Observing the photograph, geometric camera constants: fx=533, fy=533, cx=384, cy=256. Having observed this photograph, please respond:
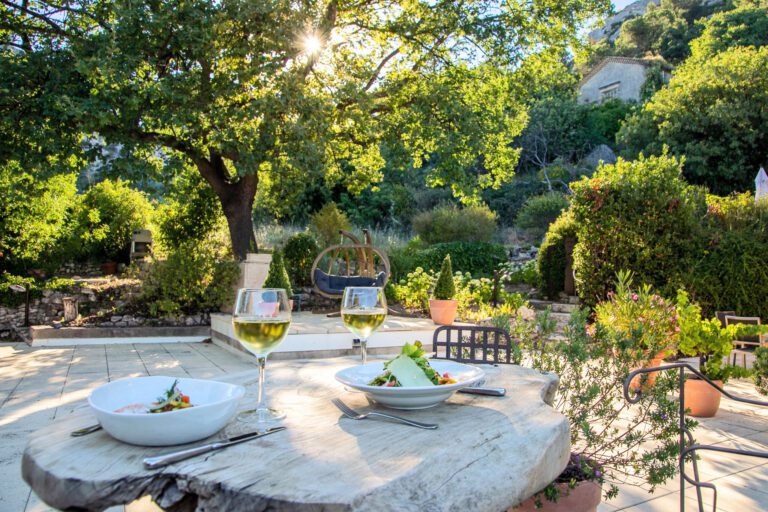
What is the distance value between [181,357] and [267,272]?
2.06 m

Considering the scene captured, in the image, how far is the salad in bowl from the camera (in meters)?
1.21

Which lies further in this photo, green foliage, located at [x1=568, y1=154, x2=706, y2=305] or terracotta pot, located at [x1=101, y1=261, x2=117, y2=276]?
terracotta pot, located at [x1=101, y1=261, x2=117, y2=276]

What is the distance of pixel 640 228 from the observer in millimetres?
6637

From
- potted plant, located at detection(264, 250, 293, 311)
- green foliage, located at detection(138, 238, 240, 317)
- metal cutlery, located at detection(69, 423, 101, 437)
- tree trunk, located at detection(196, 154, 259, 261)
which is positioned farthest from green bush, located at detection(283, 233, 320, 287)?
metal cutlery, located at detection(69, 423, 101, 437)

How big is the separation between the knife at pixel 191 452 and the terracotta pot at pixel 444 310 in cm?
596

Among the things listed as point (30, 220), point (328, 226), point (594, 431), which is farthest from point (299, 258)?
point (594, 431)

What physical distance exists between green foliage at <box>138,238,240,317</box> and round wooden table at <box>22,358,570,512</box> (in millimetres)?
7002

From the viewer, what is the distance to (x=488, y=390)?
141 centimetres

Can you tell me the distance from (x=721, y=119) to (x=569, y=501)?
1655 centimetres

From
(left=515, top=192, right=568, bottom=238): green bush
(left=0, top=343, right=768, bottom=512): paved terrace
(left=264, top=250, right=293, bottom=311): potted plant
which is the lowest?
(left=0, top=343, right=768, bottom=512): paved terrace

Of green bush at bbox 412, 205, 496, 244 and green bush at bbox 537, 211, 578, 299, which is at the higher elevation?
green bush at bbox 412, 205, 496, 244

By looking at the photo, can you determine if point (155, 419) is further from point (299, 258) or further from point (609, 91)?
point (609, 91)

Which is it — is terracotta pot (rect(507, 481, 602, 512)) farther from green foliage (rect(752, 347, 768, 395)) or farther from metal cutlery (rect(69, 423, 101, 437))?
green foliage (rect(752, 347, 768, 395))

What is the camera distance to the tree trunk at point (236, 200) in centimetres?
871
